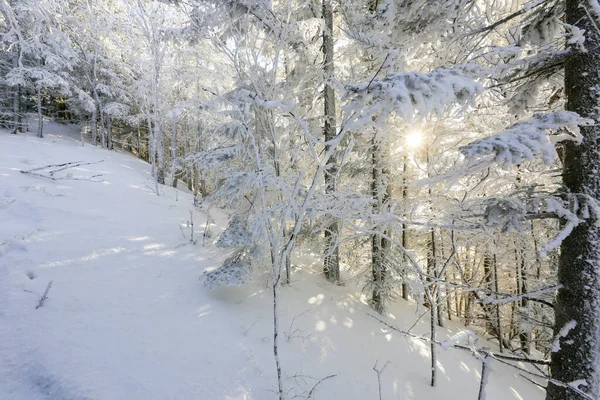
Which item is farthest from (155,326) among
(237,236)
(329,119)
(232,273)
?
(329,119)

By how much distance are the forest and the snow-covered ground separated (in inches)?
9.1

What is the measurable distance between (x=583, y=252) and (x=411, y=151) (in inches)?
190

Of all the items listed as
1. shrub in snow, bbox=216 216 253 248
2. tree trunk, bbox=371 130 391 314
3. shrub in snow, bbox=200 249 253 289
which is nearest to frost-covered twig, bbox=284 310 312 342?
shrub in snow, bbox=200 249 253 289

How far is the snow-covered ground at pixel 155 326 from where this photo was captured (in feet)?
11.0

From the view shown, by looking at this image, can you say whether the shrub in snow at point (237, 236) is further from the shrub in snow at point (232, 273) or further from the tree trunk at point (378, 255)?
the tree trunk at point (378, 255)

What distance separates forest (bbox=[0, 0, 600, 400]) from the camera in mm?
2562

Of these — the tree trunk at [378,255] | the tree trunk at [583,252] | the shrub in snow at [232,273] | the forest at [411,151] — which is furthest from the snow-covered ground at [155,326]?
the tree trunk at [583,252]

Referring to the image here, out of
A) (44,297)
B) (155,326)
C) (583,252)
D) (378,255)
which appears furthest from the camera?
(378,255)

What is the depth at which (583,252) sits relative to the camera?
2.68m

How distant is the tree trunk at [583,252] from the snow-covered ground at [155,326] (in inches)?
115

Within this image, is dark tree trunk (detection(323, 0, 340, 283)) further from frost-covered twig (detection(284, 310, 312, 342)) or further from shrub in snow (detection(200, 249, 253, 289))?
shrub in snow (detection(200, 249, 253, 289))

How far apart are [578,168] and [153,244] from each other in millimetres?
7872

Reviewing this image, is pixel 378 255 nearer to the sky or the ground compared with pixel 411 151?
nearer to the ground

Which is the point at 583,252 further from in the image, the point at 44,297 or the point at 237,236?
the point at 44,297
